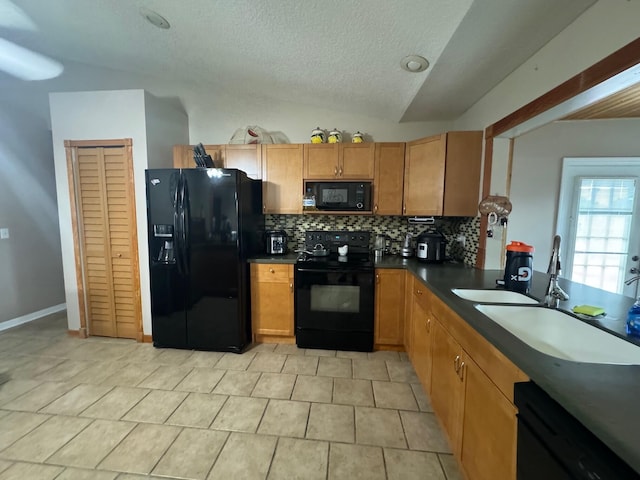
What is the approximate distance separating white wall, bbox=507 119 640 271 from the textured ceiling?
1.92 ft

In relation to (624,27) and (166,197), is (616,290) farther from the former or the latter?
(166,197)

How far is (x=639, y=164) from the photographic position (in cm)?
161

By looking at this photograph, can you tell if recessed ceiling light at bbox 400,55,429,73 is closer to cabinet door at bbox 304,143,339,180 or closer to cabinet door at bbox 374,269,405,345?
cabinet door at bbox 304,143,339,180

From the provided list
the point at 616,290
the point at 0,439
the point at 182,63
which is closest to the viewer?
the point at 0,439

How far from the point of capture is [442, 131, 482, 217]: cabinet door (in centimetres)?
237

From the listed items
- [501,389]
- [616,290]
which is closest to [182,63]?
[501,389]

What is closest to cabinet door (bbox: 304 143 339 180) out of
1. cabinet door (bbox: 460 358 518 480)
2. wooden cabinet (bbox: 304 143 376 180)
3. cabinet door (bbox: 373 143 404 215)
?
wooden cabinet (bbox: 304 143 376 180)

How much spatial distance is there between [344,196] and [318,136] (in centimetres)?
72

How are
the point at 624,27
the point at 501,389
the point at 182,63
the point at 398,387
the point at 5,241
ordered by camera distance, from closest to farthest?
the point at 501,389
the point at 624,27
the point at 398,387
the point at 182,63
the point at 5,241

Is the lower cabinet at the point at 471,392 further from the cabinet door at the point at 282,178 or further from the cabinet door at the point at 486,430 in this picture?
the cabinet door at the point at 282,178

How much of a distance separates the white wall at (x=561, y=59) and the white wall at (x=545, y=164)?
5.8 inches

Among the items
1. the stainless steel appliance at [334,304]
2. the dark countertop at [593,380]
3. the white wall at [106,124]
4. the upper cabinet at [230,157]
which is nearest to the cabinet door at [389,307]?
the stainless steel appliance at [334,304]

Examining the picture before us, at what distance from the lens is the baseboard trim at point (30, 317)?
305cm

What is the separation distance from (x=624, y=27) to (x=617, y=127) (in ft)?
2.68
